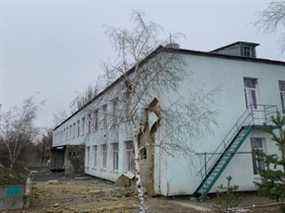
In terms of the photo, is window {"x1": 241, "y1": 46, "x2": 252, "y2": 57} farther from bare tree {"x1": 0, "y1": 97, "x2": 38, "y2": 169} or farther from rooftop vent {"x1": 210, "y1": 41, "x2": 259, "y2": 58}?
bare tree {"x1": 0, "y1": 97, "x2": 38, "y2": 169}

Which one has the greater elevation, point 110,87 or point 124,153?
point 110,87

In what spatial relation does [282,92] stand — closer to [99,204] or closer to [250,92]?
[250,92]

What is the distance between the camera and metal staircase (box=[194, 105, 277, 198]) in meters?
14.1

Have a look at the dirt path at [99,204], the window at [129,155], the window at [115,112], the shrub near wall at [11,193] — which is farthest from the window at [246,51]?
the shrub near wall at [11,193]

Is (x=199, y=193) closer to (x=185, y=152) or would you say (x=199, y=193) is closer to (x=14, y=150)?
(x=185, y=152)

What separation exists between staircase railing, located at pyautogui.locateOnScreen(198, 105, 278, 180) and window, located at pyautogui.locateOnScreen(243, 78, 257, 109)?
0.68 ft

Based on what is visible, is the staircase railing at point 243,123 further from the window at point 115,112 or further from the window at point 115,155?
the window at point 115,155

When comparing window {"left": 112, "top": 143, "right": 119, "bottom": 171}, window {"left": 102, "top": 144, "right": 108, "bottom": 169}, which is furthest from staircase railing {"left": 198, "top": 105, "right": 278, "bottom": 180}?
window {"left": 102, "top": 144, "right": 108, "bottom": 169}

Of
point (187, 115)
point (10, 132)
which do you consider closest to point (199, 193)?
point (187, 115)

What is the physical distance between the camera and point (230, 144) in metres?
14.8

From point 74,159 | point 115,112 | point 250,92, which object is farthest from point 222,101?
point 74,159

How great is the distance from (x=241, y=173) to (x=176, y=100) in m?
5.34

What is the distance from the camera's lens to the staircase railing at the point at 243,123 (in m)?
14.7

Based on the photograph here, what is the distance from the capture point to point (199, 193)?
14.1 m
